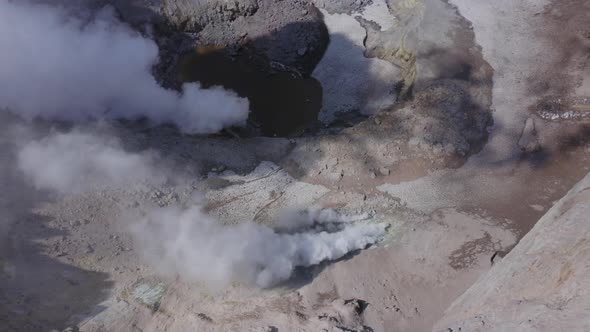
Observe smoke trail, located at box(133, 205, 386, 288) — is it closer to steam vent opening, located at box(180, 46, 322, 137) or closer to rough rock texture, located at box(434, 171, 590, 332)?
rough rock texture, located at box(434, 171, 590, 332)

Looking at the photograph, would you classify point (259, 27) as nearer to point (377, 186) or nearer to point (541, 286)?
point (377, 186)

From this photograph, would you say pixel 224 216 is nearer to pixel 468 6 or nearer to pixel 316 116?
pixel 316 116

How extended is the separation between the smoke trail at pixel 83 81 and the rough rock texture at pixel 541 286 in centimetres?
750

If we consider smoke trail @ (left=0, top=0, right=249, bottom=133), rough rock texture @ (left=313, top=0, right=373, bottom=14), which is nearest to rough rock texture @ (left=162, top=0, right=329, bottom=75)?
rough rock texture @ (left=313, top=0, right=373, bottom=14)

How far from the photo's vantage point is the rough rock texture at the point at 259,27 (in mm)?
15305

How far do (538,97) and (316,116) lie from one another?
597cm

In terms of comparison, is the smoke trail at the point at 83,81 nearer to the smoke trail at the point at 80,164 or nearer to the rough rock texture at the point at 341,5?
the smoke trail at the point at 80,164

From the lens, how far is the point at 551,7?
14867mm

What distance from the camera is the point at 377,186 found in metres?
11.1

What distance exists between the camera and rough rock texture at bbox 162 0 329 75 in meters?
15.3

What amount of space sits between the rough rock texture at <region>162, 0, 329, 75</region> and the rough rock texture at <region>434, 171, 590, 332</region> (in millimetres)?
8924

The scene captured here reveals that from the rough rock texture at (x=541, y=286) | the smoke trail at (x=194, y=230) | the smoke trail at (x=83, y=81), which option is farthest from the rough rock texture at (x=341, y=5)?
the rough rock texture at (x=541, y=286)

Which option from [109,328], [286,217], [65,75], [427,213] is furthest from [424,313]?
[65,75]

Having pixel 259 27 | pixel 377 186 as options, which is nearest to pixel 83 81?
pixel 259 27
